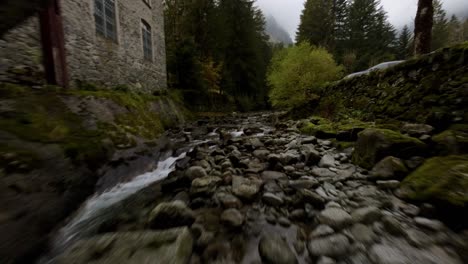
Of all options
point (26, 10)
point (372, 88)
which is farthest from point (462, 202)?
point (372, 88)

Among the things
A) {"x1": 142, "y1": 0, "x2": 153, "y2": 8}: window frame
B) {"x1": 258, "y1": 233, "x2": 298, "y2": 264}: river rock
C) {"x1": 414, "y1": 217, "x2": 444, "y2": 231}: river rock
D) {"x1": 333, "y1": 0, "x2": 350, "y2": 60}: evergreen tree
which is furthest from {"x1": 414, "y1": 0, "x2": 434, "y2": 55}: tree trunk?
{"x1": 333, "y1": 0, "x2": 350, "y2": 60}: evergreen tree

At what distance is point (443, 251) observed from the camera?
4.23 feet

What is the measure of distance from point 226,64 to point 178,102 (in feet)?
33.2

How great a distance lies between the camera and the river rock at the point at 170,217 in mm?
1864

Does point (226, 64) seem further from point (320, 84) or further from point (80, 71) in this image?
point (80, 71)

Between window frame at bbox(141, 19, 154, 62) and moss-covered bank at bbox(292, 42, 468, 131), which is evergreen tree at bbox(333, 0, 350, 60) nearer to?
moss-covered bank at bbox(292, 42, 468, 131)

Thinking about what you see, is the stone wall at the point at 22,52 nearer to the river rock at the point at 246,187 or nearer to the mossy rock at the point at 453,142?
the river rock at the point at 246,187

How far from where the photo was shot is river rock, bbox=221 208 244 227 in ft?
5.99

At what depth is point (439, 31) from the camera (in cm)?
2647

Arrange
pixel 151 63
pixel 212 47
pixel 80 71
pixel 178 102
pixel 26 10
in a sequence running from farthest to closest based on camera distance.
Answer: pixel 212 47
pixel 178 102
pixel 151 63
pixel 80 71
pixel 26 10

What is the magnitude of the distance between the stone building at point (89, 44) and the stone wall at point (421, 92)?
24.4 ft

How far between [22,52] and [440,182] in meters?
7.04

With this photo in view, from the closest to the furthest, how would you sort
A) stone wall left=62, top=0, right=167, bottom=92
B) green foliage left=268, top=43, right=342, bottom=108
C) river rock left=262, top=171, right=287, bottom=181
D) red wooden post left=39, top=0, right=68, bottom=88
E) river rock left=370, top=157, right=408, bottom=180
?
river rock left=370, top=157, right=408, bottom=180, river rock left=262, top=171, right=287, bottom=181, red wooden post left=39, top=0, right=68, bottom=88, stone wall left=62, top=0, right=167, bottom=92, green foliage left=268, top=43, right=342, bottom=108

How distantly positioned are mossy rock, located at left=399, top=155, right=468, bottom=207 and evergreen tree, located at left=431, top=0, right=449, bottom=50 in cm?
3732
